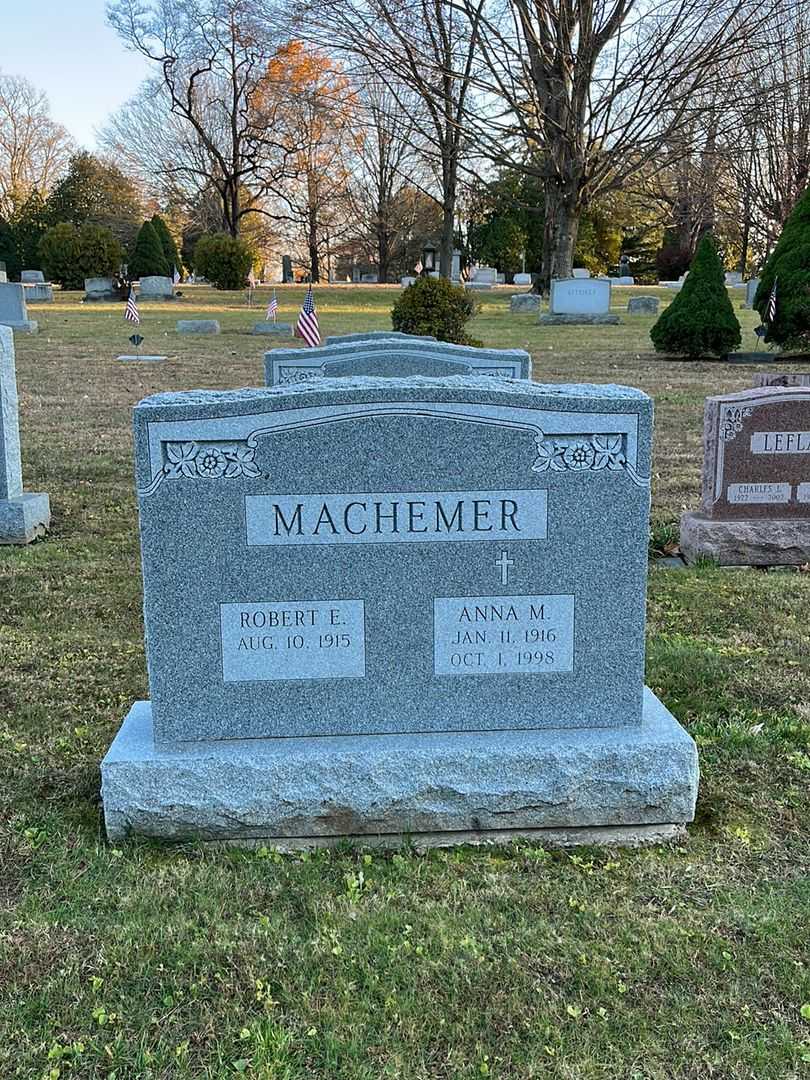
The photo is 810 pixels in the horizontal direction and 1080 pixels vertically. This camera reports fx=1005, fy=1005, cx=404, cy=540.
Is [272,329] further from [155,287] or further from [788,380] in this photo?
[788,380]

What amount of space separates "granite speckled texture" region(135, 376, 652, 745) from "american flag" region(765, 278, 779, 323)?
14873 millimetres

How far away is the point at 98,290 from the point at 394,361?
28793 mm

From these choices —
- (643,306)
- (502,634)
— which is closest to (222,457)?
(502,634)

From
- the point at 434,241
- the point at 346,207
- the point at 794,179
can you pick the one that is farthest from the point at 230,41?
the point at 794,179

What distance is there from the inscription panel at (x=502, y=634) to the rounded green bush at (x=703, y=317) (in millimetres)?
15285

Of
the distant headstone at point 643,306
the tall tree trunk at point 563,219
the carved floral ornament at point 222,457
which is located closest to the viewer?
the carved floral ornament at point 222,457

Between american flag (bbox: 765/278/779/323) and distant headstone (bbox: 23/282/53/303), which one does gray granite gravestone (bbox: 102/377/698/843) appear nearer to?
american flag (bbox: 765/278/779/323)

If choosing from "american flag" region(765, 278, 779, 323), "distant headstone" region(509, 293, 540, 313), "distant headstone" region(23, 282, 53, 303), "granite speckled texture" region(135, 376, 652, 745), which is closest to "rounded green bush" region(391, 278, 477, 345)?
"american flag" region(765, 278, 779, 323)

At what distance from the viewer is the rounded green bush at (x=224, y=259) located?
35.6 meters

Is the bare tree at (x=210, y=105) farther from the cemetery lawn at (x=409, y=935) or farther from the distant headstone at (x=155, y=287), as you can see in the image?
the cemetery lawn at (x=409, y=935)

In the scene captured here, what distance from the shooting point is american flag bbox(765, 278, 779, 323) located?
16573mm

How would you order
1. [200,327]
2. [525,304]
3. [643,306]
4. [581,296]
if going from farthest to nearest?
1. [525,304]
2. [643,306]
3. [581,296]
4. [200,327]

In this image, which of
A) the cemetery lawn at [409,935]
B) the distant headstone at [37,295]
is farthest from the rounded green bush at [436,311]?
the distant headstone at [37,295]

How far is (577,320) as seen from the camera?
A: 83.1 feet
